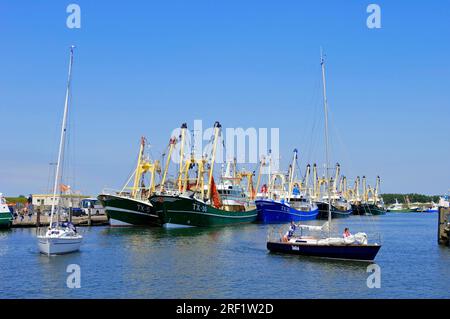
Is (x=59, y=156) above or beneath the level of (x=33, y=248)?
above

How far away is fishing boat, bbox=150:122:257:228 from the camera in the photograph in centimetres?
8419

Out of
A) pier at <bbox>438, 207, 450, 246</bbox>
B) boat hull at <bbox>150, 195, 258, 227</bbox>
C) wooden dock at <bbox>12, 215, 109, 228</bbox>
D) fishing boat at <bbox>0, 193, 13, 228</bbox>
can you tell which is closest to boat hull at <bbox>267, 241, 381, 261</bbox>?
pier at <bbox>438, 207, 450, 246</bbox>

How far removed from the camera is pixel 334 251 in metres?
46.5

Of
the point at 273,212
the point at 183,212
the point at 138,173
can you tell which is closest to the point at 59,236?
the point at 183,212

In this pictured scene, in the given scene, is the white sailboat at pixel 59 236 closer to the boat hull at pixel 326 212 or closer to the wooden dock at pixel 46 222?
the wooden dock at pixel 46 222

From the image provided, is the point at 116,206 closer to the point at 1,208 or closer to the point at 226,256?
the point at 1,208

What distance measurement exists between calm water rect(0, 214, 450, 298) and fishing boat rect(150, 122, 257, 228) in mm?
23404

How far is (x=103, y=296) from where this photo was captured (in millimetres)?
33062

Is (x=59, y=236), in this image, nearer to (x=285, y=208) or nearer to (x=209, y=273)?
(x=209, y=273)

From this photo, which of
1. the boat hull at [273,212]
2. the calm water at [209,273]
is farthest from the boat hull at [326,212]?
the calm water at [209,273]

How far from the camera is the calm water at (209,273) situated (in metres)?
34.2

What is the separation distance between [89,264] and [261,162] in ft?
330

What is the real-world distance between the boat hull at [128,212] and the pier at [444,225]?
4427cm
